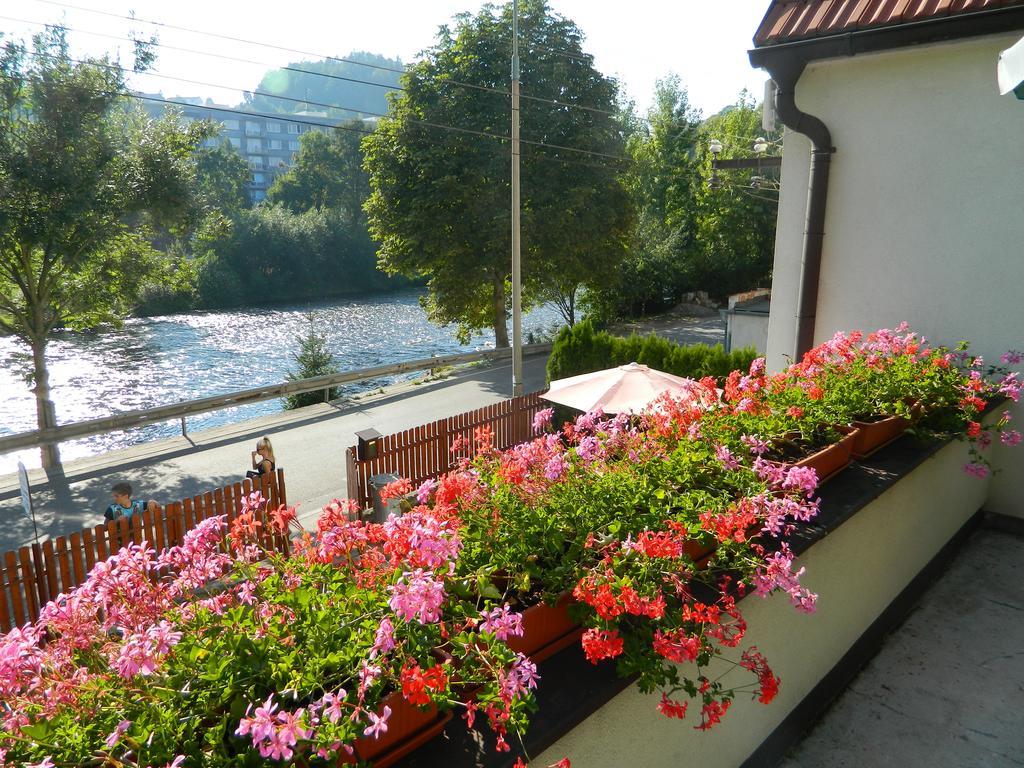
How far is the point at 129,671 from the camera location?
1.57 meters

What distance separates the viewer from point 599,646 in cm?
198

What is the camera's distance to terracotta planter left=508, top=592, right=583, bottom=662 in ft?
7.11

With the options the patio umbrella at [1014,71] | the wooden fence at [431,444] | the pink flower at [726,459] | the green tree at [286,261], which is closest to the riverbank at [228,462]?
the wooden fence at [431,444]

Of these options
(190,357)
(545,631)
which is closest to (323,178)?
(190,357)

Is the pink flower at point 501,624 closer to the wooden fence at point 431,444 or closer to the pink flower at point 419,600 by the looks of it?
the pink flower at point 419,600

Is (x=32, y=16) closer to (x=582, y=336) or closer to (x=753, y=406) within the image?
(x=582, y=336)

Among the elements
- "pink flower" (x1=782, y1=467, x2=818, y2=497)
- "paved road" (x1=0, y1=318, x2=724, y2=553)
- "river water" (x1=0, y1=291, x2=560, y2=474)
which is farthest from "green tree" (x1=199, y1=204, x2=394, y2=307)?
"pink flower" (x1=782, y1=467, x2=818, y2=497)

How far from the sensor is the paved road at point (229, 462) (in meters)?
→ 10.9

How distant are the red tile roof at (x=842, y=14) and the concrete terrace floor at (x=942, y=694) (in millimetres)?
4312

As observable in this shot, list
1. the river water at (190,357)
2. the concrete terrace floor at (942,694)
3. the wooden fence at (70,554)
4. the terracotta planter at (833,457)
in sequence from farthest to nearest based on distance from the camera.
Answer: the river water at (190,357) → the wooden fence at (70,554) → the terracotta planter at (833,457) → the concrete terrace floor at (942,694)

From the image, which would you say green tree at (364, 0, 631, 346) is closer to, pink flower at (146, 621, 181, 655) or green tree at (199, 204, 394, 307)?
pink flower at (146, 621, 181, 655)

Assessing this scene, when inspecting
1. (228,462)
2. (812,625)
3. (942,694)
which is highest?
(812,625)

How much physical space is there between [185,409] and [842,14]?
46.1 feet

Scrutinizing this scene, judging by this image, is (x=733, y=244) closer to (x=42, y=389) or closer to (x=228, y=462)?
(x=228, y=462)
